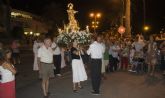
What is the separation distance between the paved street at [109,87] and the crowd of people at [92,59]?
18.6 inches

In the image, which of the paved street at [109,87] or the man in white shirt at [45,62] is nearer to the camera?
the man in white shirt at [45,62]

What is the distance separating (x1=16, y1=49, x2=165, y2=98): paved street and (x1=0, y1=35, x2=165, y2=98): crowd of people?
0.47 m

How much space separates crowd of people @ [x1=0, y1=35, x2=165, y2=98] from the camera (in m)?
10.2

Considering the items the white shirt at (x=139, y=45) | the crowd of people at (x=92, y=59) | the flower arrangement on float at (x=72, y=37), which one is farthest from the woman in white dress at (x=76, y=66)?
the flower arrangement on float at (x=72, y=37)

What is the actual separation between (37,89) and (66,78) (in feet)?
12.6

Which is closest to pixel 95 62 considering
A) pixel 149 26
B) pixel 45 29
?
pixel 45 29

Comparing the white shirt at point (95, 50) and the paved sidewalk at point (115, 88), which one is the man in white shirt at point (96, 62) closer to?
the white shirt at point (95, 50)

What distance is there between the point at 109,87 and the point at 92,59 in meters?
1.90

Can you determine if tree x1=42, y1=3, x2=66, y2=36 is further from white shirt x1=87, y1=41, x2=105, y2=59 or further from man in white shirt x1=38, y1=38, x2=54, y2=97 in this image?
man in white shirt x1=38, y1=38, x2=54, y2=97

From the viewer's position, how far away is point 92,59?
1473cm

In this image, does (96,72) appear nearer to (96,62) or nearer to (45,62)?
(96,62)

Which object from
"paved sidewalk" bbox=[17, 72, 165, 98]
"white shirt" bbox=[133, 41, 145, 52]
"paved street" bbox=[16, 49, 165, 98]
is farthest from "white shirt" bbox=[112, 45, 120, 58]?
"paved sidewalk" bbox=[17, 72, 165, 98]

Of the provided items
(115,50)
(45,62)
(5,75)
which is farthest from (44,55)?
(115,50)

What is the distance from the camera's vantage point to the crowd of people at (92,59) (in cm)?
1019
